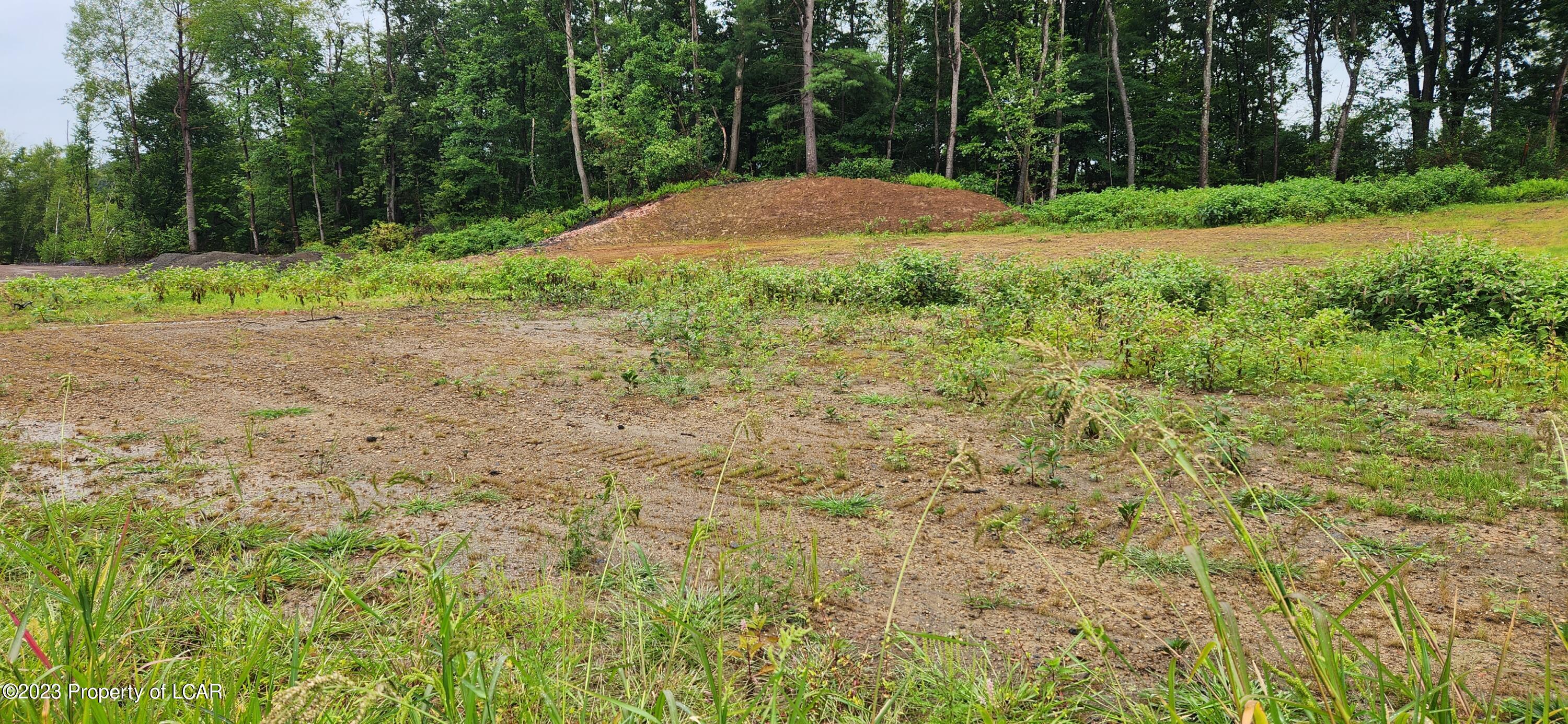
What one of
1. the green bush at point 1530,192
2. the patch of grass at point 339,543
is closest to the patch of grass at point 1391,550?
the patch of grass at point 339,543

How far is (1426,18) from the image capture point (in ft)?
105

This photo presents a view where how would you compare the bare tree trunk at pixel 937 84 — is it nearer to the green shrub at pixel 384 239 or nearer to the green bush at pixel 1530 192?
the green bush at pixel 1530 192

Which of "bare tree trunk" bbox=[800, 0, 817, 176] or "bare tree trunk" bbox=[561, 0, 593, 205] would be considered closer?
"bare tree trunk" bbox=[800, 0, 817, 176]

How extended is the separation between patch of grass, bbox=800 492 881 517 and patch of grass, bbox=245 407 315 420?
147 inches

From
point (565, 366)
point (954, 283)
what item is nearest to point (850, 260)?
point (954, 283)

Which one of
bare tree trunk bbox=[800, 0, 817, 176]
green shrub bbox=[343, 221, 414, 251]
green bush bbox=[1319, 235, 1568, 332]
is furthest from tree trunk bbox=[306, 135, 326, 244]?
green bush bbox=[1319, 235, 1568, 332]

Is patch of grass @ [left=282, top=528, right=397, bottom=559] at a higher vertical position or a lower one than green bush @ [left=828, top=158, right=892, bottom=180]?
lower

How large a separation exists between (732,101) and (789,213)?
1088 centimetres

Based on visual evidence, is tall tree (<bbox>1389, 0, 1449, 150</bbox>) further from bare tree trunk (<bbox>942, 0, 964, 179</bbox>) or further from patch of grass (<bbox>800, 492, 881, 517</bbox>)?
patch of grass (<bbox>800, 492, 881, 517</bbox>)

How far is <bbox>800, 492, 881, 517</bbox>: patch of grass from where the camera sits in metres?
3.46

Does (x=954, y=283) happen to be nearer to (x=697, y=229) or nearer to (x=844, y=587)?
(x=844, y=587)

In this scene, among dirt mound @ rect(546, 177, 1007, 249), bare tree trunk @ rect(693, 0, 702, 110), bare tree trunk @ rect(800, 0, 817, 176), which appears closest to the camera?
dirt mound @ rect(546, 177, 1007, 249)

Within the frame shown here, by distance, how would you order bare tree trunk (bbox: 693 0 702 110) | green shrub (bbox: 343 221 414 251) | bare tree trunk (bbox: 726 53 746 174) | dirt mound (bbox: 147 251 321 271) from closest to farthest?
dirt mound (bbox: 147 251 321 271) → green shrub (bbox: 343 221 414 251) → bare tree trunk (bbox: 693 0 702 110) → bare tree trunk (bbox: 726 53 746 174)

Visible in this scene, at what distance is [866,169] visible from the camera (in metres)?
30.7
